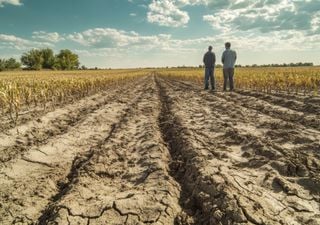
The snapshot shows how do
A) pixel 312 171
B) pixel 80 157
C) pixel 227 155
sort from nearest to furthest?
pixel 312 171
pixel 227 155
pixel 80 157

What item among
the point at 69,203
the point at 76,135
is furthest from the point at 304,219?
the point at 76,135

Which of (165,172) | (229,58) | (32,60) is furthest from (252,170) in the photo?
(32,60)

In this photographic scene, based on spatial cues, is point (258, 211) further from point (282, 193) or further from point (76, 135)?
point (76, 135)

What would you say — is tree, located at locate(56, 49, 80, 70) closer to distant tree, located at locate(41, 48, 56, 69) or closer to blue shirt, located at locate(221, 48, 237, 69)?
distant tree, located at locate(41, 48, 56, 69)

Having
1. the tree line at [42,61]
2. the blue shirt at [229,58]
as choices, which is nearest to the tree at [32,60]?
the tree line at [42,61]

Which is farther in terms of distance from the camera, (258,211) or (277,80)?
(277,80)

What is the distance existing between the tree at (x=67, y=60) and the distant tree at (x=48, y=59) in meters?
1.71

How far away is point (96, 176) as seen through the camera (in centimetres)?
389

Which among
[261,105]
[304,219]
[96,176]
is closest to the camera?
[304,219]

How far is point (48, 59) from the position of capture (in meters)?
93.5

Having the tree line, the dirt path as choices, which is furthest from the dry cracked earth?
the tree line

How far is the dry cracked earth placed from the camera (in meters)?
2.85

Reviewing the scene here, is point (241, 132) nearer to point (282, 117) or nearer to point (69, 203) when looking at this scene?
point (282, 117)

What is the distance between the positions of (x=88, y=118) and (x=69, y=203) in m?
4.91
